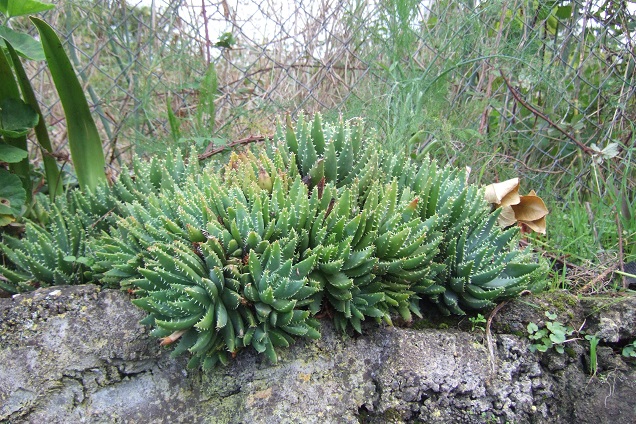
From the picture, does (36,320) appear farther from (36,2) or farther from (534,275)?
(534,275)

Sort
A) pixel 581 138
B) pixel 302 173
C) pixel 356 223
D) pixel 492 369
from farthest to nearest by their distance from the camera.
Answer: pixel 581 138
pixel 302 173
pixel 492 369
pixel 356 223

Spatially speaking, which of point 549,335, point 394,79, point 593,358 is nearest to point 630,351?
point 593,358

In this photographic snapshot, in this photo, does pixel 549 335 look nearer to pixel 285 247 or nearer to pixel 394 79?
pixel 285 247

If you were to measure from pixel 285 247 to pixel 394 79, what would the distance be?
6.40ft

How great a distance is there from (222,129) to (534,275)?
2270 millimetres

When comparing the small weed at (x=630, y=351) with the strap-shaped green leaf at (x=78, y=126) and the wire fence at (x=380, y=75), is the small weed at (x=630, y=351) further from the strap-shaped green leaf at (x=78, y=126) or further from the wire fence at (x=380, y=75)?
the strap-shaped green leaf at (x=78, y=126)

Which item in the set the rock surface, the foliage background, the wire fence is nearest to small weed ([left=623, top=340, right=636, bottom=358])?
the rock surface

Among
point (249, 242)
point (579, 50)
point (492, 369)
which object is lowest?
point (492, 369)

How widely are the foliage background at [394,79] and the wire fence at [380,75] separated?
0.01 meters

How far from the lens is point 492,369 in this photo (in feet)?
7.71

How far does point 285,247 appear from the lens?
6.86 ft

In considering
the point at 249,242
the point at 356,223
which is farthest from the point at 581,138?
the point at 249,242

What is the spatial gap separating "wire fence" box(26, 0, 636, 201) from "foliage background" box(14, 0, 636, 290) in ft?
0.05

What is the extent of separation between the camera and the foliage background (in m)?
3.76
